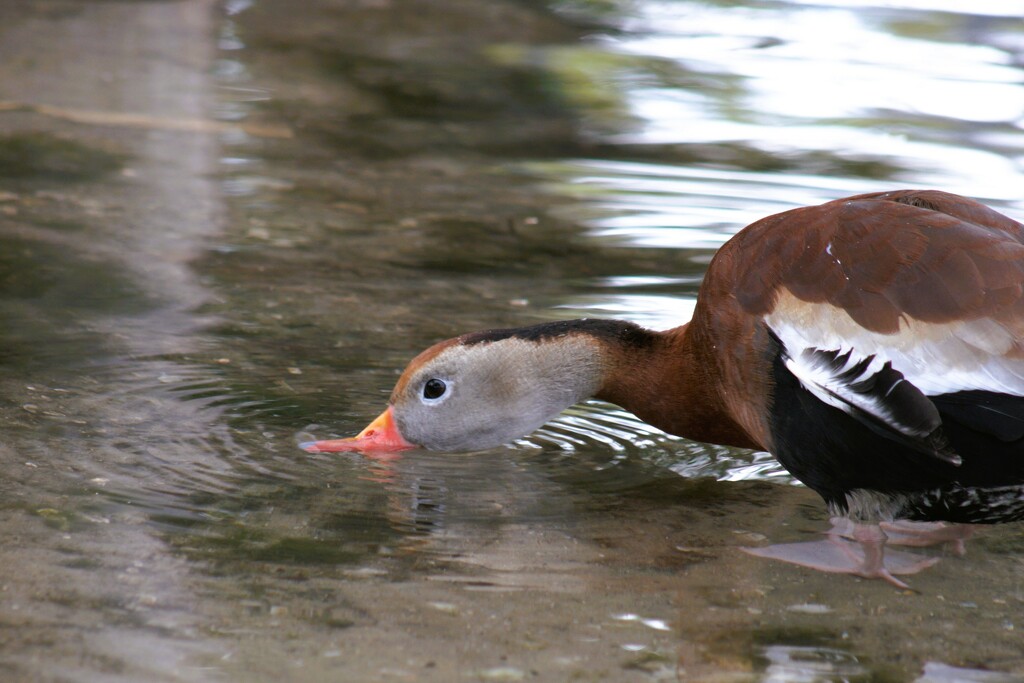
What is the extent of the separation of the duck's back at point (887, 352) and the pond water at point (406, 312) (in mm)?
287

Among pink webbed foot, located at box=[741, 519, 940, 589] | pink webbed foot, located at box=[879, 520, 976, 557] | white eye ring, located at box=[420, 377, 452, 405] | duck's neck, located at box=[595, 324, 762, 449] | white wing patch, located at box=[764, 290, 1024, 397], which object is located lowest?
pink webbed foot, located at box=[879, 520, 976, 557]

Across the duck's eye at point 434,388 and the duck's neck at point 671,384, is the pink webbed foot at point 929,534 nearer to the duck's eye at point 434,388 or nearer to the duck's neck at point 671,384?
the duck's neck at point 671,384

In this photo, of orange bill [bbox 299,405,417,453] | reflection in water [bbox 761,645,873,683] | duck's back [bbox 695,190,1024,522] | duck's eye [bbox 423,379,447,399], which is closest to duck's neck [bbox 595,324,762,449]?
duck's back [bbox 695,190,1024,522]

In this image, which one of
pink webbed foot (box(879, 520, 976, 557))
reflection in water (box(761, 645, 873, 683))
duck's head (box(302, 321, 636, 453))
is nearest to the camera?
reflection in water (box(761, 645, 873, 683))

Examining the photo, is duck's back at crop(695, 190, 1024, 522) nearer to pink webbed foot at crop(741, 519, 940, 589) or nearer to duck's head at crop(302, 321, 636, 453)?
pink webbed foot at crop(741, 519, 940, 589)

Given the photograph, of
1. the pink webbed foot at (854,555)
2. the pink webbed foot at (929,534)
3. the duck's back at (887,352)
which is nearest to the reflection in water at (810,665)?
the pink webbed foot at (854,555)

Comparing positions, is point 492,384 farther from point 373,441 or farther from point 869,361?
point 869,361

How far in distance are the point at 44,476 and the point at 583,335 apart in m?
1.61

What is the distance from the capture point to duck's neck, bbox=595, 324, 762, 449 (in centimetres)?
393

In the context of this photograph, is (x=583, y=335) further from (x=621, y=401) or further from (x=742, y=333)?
(x=742, y=333)

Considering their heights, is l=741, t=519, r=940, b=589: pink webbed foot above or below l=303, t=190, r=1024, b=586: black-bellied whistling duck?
below

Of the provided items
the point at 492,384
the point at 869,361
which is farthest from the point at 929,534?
the point at 492,384

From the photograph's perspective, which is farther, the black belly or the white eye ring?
the white eye ring

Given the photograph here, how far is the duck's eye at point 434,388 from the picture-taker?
4.29 metres
